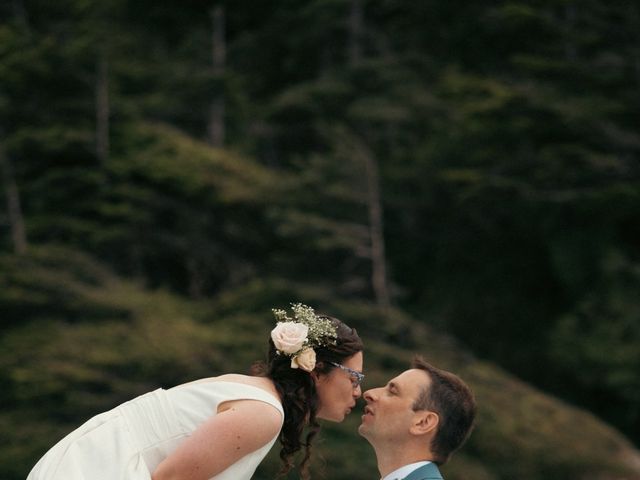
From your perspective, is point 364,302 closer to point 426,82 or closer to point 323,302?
point 323,302

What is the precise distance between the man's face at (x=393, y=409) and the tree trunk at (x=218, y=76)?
484 inches

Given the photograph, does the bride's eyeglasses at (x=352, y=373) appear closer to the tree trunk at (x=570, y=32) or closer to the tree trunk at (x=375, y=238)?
the tree trunk at (x=375, y=238)

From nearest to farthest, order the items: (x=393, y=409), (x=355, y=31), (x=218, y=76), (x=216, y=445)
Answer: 1. (x=216, y=445)
2. (x=393, y=409)
3. (x=218, y=76)
4. (x=355, y=31)

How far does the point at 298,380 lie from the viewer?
2.83 meters

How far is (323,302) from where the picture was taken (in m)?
12.4

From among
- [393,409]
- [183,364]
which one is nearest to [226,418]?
[393,409]

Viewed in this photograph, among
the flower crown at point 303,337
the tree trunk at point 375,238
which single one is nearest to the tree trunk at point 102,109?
the tree trunk at point 375,238

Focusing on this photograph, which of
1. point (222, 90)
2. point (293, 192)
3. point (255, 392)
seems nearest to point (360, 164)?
point (293, 192)

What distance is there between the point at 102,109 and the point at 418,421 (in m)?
11.2

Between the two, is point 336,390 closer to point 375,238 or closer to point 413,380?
point 413,380

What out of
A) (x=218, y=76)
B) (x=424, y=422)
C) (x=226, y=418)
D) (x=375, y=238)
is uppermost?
(x=226, y=418)

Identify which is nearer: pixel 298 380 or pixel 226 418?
pixel 226 418

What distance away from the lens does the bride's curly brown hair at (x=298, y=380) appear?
9.20 feet

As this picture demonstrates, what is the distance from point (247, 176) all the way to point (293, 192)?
3.18 feet
